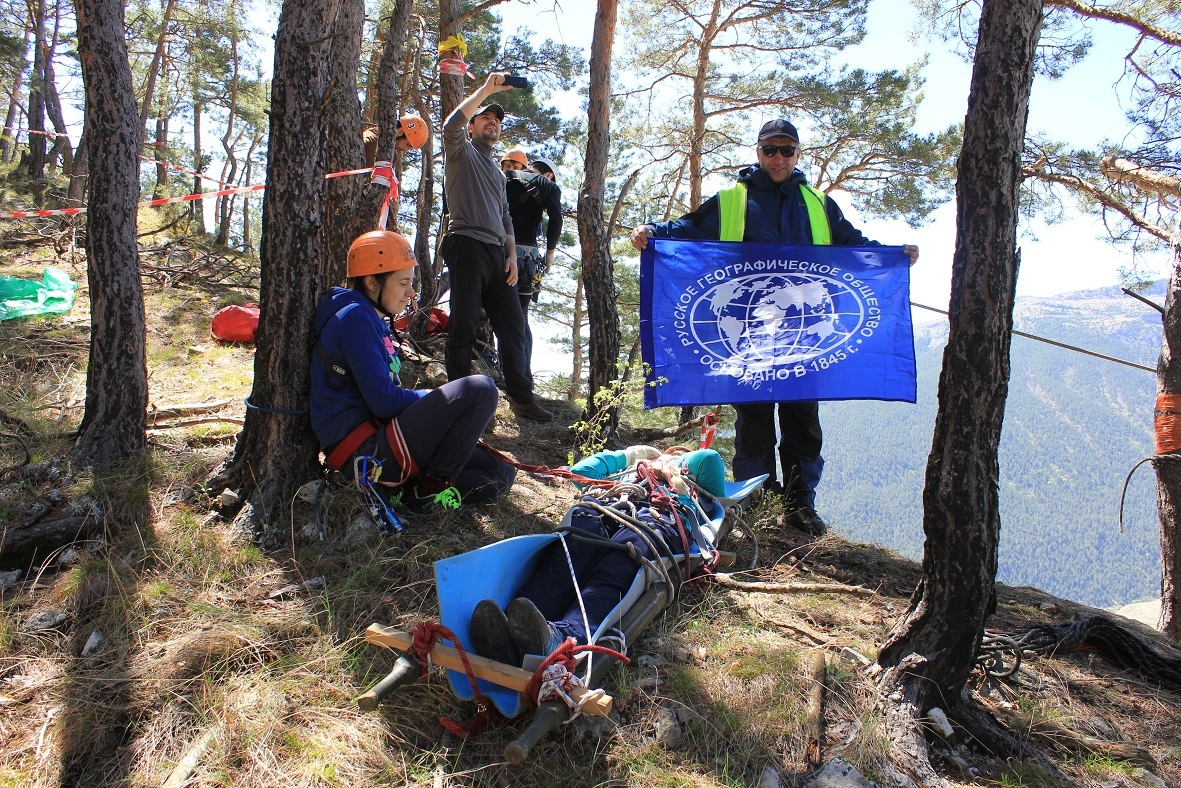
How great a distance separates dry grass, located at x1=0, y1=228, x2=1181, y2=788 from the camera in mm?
2186

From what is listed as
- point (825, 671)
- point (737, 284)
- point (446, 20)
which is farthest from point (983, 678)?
point (446, 20)

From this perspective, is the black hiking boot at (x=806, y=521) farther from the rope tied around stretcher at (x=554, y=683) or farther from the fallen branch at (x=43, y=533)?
the fallen branch at (x=43, y=533)

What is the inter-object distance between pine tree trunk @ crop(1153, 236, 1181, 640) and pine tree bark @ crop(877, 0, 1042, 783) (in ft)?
14.6

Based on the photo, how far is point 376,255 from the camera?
3.45 m

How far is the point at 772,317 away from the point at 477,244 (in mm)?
2203

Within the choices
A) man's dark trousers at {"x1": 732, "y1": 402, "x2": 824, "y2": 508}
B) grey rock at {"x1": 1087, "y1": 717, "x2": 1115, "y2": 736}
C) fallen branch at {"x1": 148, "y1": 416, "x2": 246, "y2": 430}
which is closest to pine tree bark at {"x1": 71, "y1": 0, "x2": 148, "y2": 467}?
fallen branch at {"x1": 148, "y1": 416, "x2": 246, "y2": 430}

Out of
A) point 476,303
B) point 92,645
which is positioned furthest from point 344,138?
point 92,645

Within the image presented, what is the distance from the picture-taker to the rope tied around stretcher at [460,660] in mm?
2230

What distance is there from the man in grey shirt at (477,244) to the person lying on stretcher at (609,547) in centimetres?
182

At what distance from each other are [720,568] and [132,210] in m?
3.74

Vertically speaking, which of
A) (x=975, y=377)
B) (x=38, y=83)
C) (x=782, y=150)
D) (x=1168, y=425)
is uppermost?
(x=38, y=83)

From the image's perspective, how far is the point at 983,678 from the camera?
8.89ft

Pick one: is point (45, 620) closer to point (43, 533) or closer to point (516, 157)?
point (43, 533)

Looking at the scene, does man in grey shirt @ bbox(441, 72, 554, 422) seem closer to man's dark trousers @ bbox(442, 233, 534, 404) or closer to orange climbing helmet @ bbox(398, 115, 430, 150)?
man's dark trousers @ bbox(442, 233, 534, 404)
